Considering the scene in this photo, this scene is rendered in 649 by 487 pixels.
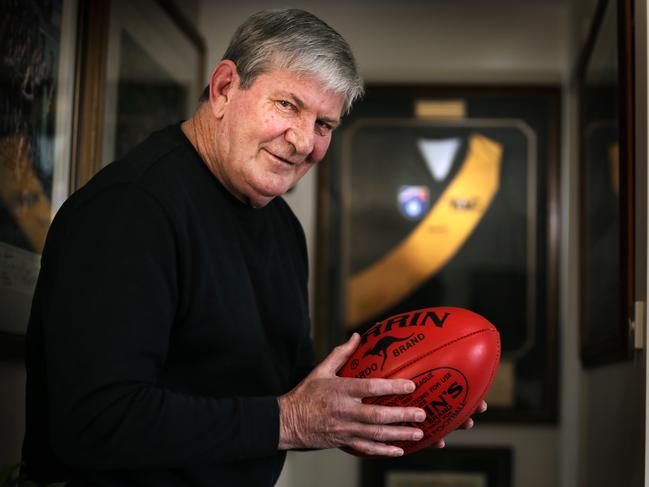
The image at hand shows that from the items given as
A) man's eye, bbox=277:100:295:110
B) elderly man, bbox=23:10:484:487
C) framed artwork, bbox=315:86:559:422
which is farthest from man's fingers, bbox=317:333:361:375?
framed artwork, bbox=315:86:559:422

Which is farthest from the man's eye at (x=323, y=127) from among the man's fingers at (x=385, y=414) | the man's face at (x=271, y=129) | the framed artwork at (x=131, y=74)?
the framed artwork at (x=131, y=74)

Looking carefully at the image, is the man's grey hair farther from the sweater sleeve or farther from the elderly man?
the sweater sleeve

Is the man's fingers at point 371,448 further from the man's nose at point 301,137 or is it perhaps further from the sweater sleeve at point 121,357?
the man's nose at point 301,137

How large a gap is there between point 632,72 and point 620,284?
449 millimetres

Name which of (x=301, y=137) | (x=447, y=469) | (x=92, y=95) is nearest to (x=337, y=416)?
(x=301, y=137)

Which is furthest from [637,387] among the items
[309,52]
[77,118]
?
[77,118]

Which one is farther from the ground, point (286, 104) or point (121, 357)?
A: point (286, 104)

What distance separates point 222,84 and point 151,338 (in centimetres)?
47

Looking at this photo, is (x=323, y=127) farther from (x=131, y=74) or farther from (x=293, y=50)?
(x=131, y=74)

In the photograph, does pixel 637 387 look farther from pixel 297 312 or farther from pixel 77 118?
pixel 77 118

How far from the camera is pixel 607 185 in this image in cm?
238

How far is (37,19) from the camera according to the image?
1.98 m

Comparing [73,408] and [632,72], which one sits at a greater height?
[632,72]

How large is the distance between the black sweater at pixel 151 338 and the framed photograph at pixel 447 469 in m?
1.86
